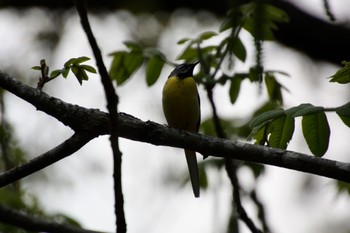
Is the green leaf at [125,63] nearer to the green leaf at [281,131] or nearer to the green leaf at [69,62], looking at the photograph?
the green leaf at [69,62]

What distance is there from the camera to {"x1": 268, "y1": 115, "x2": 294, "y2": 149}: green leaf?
11.1ft

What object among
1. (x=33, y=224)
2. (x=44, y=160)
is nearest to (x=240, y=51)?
(x=44, y=160)

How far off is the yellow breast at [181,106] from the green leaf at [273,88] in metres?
1.35

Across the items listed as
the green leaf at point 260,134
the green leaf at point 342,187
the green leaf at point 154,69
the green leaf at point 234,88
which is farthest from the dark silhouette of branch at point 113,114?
the green leaf at point 342,187

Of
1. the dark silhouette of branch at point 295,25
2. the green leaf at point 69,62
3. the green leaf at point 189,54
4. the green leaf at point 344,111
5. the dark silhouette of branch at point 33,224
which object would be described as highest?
Answer: the dark silhouette of branch at point 295,25

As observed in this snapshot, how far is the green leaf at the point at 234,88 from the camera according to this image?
448 centimetres

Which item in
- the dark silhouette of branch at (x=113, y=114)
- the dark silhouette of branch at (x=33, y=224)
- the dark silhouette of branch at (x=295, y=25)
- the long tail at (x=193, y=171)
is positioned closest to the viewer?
the dark silhouette of branch at (x=113, y=114)

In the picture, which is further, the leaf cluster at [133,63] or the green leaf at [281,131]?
the leaf cluster at [133,63]

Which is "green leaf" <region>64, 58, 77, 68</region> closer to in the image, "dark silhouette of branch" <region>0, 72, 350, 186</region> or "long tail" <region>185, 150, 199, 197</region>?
"dark silhouette of branch" <region>0, 72, 350, 186</region>

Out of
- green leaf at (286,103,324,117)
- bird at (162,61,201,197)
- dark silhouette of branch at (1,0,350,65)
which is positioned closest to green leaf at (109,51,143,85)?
bird at (162,61,201,197)

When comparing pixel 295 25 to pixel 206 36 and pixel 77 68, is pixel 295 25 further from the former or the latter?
pixel 77 68

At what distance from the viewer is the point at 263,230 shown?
4.02 m

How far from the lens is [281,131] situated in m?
3.43

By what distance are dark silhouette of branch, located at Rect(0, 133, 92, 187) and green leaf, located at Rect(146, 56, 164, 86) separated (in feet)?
5.13
